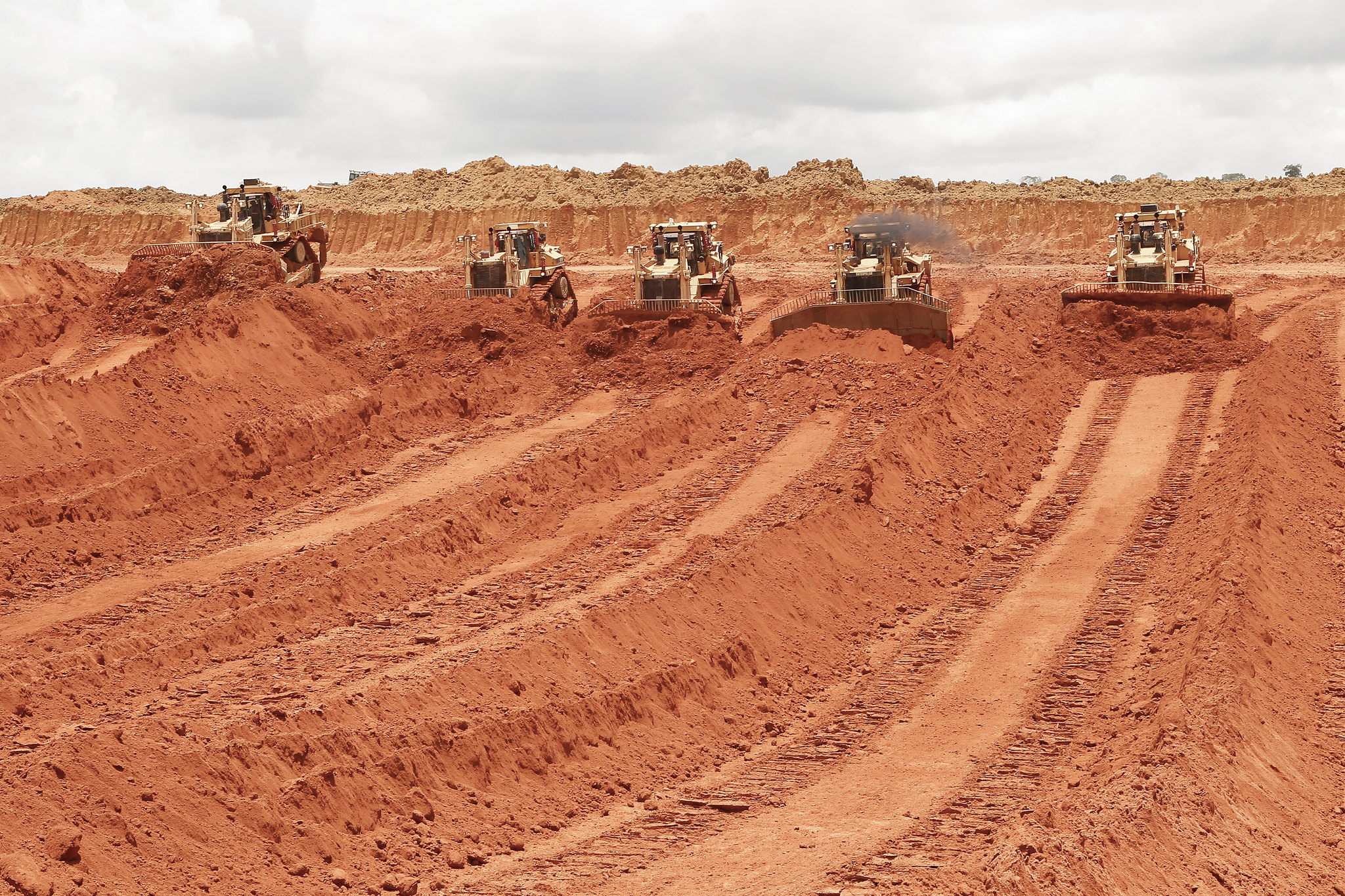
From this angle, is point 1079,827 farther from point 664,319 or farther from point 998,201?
point 998,201

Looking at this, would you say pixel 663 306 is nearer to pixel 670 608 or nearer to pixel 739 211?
pixel 670 608

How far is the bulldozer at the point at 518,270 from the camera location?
30.6m

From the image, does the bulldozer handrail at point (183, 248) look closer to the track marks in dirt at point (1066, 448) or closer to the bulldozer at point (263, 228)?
the bulldozer at point (263, 228)

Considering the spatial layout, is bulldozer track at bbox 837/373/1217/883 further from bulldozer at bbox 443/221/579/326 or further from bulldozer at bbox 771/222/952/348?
bulldozer at bbox 443/221/579/326

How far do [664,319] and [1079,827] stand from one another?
1995 centimetres

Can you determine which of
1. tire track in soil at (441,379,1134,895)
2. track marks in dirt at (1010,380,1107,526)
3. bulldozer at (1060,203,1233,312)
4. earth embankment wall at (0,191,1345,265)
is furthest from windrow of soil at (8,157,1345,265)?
tire track in soil at (441,379,1134,895)

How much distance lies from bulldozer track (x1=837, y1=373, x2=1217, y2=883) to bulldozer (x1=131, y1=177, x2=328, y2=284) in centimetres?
2203

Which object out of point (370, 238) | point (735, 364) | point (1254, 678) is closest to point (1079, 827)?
point (1254, 678)

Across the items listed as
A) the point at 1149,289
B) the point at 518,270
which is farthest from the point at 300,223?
the point at 1149,289

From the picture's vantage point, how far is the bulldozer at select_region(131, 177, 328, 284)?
3372cm

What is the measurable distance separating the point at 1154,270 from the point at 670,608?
18736 mm

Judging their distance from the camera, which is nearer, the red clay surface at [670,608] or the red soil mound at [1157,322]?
the red clay surface at [670,608]

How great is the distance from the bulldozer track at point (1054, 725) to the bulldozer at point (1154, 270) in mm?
7990

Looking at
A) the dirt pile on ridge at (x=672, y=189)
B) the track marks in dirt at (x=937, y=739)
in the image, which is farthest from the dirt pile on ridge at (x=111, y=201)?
the track marks in dirt at (x=937, y=739)
